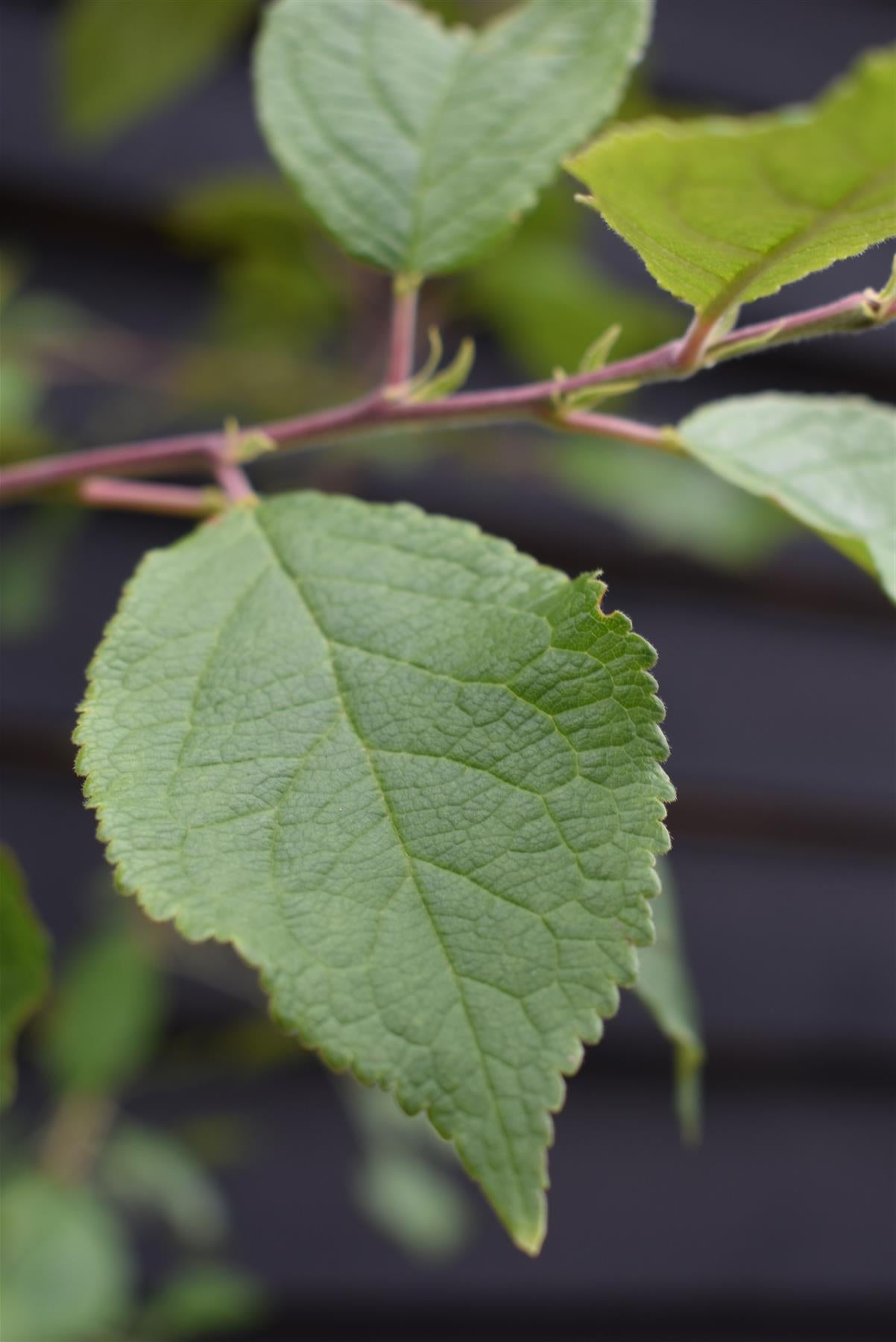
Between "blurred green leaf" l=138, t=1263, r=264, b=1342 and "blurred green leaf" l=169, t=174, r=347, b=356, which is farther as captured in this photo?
"blurred green leaf" l=138, t=1263, r=264, b=1342

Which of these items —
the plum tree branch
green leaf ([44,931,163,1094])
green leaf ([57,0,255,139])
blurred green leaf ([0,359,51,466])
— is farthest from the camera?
green leaf ([44,931,163,1094])

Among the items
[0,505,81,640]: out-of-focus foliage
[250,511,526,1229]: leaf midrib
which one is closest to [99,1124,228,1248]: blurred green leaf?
[0,505,81,640]: out-of-focus foliage

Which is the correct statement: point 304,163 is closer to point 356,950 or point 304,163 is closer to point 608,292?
point 356,950

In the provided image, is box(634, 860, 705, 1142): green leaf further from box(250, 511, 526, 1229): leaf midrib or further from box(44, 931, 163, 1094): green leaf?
box(44, 931, 163, 1094): green leaf

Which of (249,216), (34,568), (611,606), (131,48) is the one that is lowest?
(611,606)

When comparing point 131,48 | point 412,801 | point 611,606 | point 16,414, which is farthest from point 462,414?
point 611,606

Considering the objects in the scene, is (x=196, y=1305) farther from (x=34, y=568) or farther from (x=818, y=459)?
(x=818, y=459)

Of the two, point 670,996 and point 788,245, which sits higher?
point 788,245
